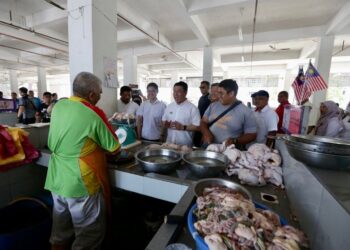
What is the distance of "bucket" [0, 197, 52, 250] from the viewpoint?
1.42 meters

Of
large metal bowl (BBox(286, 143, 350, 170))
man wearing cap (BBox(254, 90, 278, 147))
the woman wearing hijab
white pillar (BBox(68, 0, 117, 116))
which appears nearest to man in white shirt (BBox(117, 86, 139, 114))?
white pillar (BBox(68, 0, 117, 116))

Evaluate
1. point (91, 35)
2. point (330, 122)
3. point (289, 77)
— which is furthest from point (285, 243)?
point (289, 77)

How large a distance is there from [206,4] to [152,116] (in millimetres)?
2173

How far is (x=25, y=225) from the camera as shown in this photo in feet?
5.24

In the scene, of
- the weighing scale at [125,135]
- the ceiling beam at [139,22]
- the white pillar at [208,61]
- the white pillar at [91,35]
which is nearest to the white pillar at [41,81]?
the ceiling beam at [139,22]

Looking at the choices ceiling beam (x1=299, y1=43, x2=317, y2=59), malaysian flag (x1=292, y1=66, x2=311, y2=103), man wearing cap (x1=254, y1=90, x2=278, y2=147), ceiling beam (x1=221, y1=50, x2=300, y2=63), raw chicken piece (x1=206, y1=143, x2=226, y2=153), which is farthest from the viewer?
ceiling beam (x1=221, y1=50, x2=300, y2=63)

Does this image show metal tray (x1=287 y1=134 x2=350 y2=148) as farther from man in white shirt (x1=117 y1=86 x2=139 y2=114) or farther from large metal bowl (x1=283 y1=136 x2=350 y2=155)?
man in white shirt (x1=117 y1=86 x2=139 y2=114)

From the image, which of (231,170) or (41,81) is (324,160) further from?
(41,81)

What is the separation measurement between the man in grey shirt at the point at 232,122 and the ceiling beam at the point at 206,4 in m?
2.02

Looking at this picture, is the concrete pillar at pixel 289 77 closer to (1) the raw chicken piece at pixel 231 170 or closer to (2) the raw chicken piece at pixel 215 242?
(1) the raw chicken piece at pixel 231 170

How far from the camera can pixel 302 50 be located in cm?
661

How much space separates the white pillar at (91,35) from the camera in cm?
226

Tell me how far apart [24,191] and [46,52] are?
6488 mm

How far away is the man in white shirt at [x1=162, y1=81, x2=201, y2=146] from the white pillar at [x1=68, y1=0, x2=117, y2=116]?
0.94 meters
